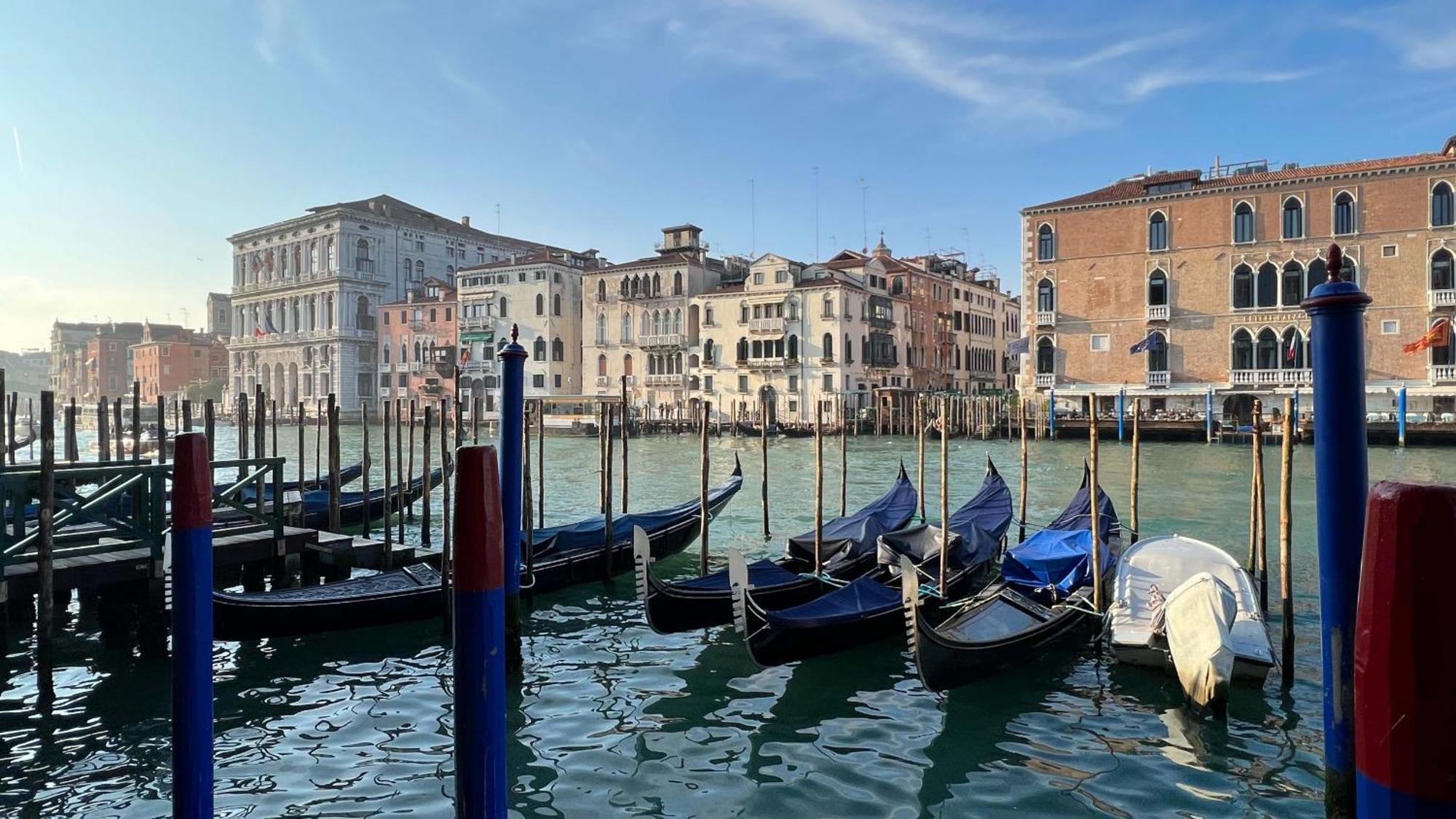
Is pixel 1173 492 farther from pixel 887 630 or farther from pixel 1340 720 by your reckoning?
pixel 1340 720

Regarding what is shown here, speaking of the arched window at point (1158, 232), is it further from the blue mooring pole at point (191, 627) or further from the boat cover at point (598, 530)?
the blue mooring pole at point (191, 627)

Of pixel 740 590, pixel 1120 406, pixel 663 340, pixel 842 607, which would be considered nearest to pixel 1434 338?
pixel 1120 406

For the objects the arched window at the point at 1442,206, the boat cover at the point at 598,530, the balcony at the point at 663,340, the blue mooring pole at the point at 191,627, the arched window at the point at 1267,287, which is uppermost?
the arched window at the point at 1442,206

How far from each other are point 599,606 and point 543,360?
32.9 meters

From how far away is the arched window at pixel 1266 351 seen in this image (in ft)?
86.8

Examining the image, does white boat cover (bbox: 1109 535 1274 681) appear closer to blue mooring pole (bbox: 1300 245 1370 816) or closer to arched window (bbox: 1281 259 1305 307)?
blue mooring pole (bbox: 1300 245 1370 816)

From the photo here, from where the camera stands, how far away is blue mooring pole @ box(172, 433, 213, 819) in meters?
2.35

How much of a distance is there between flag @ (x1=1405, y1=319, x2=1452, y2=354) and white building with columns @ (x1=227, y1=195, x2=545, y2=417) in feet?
137

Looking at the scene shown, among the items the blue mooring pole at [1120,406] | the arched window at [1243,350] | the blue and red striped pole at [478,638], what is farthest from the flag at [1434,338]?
the blue and red striped pole at [478,638]

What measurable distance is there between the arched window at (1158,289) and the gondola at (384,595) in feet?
77.0

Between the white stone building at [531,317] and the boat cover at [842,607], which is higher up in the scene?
the white stone building at [531,317]

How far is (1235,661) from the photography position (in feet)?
17.5

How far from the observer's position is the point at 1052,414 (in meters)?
28.0

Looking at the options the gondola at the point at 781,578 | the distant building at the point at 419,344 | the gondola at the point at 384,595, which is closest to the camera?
the gondola at the point at 384,595
